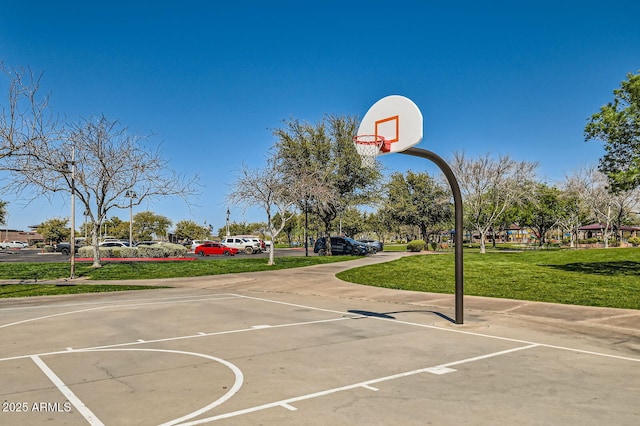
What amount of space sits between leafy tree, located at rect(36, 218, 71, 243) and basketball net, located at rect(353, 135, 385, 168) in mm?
89774

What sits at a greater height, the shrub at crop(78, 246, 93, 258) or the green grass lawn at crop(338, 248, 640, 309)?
the shrub at crop(78, 246, 93, 258)

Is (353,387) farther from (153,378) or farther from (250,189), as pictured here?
(250,189)

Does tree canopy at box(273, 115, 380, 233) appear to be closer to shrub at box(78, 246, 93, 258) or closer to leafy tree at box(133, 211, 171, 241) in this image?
shrub at box(78, 246, 93, 258)

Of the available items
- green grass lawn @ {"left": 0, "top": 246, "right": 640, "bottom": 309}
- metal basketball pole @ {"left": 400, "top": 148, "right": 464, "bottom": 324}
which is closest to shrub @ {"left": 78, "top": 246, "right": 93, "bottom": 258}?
green grass lawn @ {"left": 0, "top": 246, "right": 640, "bottom": 309}

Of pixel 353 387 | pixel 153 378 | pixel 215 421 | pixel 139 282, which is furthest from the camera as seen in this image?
pixel 139 282

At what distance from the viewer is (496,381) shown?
254 inches

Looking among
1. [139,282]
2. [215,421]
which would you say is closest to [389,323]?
[215,421]

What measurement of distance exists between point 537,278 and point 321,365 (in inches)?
633

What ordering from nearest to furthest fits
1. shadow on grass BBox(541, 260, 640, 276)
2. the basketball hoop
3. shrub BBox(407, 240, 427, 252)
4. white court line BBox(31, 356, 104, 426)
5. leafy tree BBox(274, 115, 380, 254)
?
1. white court line BBox(31, 356, 104, 426)
2. the basketball hoop
3. shadow on grass BBox(541, 260, 640, 276)
4. leafy tree BBox(274, 115, 380, 254)
5. shrub BBox(407, 240, 427, 252)

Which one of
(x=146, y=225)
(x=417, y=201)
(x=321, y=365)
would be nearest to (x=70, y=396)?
(x=321, y=365)

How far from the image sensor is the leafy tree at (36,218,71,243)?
87062mm

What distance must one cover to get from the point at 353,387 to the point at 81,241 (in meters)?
64.3

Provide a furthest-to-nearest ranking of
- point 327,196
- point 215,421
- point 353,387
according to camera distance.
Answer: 1. point 327,196
2. point 353,387
3. point 215,421

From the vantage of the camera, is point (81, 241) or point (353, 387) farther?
point (81, 241)
